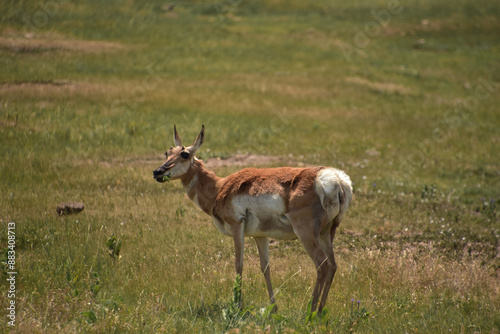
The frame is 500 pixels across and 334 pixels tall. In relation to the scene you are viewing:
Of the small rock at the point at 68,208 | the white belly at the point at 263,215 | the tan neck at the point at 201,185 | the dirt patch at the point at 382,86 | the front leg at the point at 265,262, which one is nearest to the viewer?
the white belly at the point at 263,215

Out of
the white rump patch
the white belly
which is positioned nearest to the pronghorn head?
the white belly

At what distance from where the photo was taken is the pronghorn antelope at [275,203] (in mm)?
8016

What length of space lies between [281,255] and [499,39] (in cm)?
4445

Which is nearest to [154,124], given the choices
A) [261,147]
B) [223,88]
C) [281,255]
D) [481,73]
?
[261,147]

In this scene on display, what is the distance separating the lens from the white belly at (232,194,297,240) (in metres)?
8.35

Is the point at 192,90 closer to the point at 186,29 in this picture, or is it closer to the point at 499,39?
the point at 186,29

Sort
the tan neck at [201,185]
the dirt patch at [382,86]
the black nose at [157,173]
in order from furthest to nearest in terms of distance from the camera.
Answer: the dirt patch at [382,86] → the tan neck at [201,185] → the black nose at [157,173]

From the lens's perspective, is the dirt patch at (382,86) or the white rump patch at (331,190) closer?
the white rump patch at (331,190)

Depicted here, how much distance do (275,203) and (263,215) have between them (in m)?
0.28

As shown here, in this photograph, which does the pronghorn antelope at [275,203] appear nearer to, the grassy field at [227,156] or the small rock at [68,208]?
the grassy field at [227,156]

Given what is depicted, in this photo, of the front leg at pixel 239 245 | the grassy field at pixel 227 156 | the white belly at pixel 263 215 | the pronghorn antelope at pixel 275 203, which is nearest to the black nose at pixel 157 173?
the pronghorn antelope at pixel 275 203

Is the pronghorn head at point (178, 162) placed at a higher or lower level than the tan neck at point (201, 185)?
higher

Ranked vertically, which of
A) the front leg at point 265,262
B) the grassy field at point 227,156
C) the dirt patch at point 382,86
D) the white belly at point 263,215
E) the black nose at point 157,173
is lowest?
the dirt patch at point 382,86

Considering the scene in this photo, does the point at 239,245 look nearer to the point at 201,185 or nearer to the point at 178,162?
the point at 201,185
